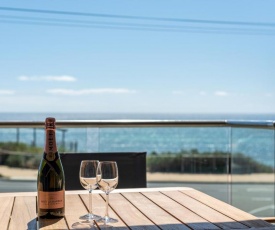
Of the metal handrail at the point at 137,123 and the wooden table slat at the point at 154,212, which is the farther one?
the metal handrail at the point at 137,123

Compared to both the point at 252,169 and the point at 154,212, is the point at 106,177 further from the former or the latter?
the point at 252,169

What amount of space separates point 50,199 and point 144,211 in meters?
0.35

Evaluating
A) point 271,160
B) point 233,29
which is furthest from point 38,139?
point 233,29

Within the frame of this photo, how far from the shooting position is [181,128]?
4277 mm

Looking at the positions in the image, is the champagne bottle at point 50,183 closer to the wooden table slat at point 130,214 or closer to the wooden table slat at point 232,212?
the wooden table slat at point 130,214

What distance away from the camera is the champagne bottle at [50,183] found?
1.53m

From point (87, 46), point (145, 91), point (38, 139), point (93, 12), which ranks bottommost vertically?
point (38, 139)

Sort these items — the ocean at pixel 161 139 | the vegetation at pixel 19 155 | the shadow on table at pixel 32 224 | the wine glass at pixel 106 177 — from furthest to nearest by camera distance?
the vegetation at pixel 19 155 < the ocean at pixel 161 139 < the wine glass at pixel 106 177 < the shadow on table at pixel 32 224

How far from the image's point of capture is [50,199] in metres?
1.53

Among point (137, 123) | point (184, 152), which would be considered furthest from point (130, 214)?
point (184, 152)

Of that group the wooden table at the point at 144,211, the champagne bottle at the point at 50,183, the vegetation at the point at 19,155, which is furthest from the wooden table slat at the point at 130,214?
the vegetation at the point at 19,155

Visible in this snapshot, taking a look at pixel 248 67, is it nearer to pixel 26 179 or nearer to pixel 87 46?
pixel 87 46

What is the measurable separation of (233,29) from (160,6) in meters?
4.76

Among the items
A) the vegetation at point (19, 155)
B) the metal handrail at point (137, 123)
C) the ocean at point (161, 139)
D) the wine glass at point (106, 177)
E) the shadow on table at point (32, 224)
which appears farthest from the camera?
the vegetation at point (19, 155)
